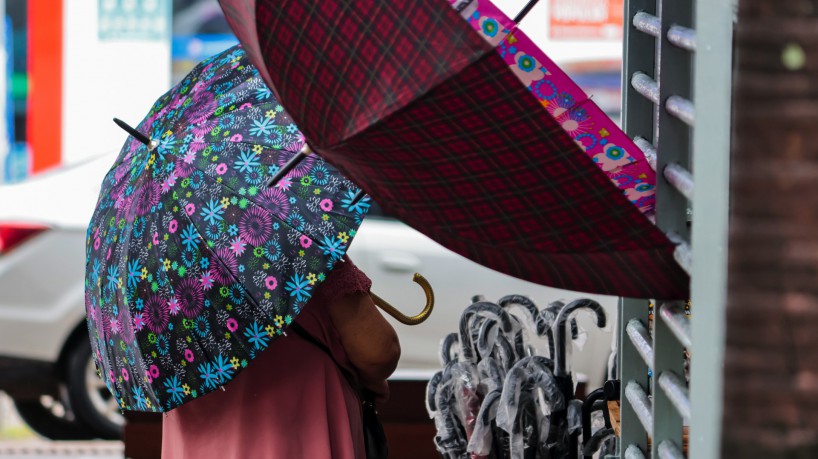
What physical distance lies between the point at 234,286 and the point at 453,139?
40.8 inches

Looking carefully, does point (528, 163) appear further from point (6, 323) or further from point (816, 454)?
point (6, 323)

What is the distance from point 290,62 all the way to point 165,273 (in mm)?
999

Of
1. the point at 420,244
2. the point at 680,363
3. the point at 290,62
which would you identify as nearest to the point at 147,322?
the point at 290,62

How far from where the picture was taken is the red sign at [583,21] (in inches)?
332

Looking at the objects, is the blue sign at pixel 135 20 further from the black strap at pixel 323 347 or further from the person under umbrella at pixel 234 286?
the black strap at pixel 323 347

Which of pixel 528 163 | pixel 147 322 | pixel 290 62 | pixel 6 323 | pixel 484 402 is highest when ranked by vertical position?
pixel 290 62

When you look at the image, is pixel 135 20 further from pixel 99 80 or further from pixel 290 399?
pixel 290 399

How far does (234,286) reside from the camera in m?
2.70

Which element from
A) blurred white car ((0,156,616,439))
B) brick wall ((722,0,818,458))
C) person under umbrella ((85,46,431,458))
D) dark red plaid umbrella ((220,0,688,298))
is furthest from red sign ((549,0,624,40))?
brick wall ((722,0,818,458))

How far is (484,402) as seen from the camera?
9.20 ft

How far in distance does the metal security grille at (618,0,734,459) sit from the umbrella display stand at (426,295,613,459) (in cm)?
21

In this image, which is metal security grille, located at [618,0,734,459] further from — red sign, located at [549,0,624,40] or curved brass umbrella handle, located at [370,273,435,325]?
red sign, located at [549,0,624,40]

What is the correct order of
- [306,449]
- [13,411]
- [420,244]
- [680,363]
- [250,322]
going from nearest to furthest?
[680,363]
[250,322]
[306,449]
[420,244]
[13,411]

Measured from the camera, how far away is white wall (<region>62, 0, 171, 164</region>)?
9.34 meters
